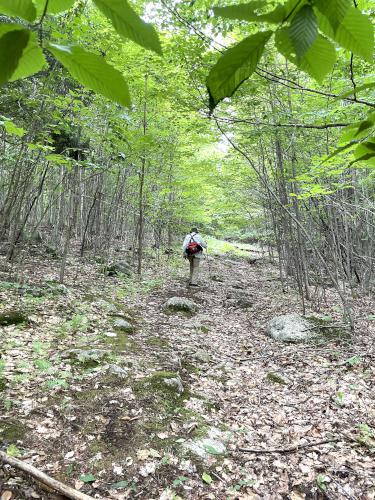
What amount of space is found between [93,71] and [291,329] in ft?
19.9

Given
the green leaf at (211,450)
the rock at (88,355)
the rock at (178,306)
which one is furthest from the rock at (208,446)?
the rock at (178,306)

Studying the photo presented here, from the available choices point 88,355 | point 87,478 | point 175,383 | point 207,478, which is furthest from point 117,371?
point 207,478

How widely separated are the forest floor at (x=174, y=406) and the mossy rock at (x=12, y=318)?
0.34ft

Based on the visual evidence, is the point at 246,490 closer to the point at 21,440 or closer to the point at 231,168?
the point at 21,440

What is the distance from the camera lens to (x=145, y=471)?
2.61 m

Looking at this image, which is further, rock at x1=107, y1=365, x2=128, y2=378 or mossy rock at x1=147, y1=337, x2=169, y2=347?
mossy rock at x1=147, y1=337, x2=169, y2=347

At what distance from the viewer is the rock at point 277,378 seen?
4340 mm

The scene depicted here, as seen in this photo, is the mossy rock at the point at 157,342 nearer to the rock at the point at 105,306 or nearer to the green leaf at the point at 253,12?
the rock at the point at 105,306

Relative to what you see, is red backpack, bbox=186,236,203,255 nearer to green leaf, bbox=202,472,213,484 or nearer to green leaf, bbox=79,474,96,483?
green leaf, bbox=202,472,213,484

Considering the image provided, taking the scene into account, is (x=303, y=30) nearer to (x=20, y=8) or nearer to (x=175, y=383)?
(x=20, y=8)

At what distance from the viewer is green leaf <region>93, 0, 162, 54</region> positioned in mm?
495

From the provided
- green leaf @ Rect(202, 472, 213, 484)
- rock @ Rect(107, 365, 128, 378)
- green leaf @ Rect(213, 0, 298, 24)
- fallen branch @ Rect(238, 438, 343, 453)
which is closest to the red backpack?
rock @ Rect(107, 365, 128, 378)

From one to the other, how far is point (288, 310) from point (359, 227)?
4313 millimetres

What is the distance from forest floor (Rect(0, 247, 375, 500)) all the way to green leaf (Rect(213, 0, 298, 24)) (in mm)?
2776
